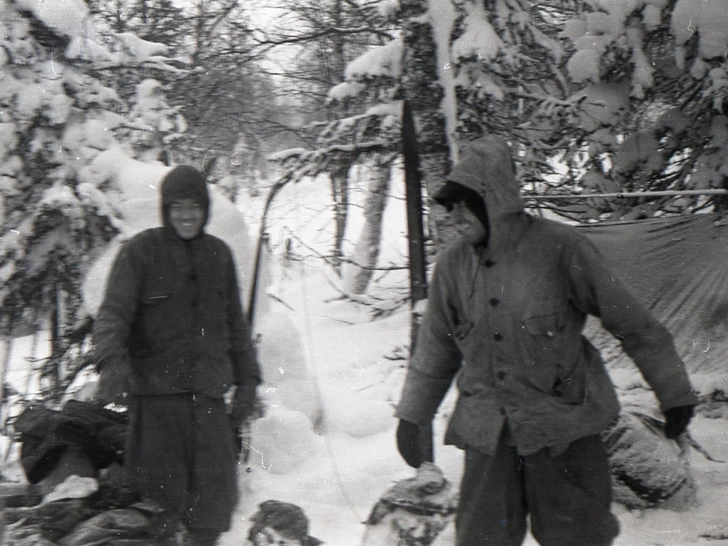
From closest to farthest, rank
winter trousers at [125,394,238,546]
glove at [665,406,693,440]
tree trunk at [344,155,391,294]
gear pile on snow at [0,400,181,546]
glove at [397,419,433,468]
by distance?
glove at [665,406,693,440], glove at [397,419,433,468], winter trousers at [125,394,238,546], gear pile on snow at [0,400,181,546], tree trunk at [344,155,391,294]

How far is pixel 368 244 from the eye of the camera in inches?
329

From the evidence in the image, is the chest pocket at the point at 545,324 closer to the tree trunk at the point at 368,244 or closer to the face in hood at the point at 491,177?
the face in hood at the point at 491,177

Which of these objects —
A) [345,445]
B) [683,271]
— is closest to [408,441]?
[345,445]

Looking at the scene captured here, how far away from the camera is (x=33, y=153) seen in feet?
17.1

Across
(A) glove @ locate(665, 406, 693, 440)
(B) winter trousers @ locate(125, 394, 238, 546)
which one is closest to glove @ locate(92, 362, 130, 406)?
(B) winter trousers @ locate(125, 394, 238, 546)

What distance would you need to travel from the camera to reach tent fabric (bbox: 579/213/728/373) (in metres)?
4.77

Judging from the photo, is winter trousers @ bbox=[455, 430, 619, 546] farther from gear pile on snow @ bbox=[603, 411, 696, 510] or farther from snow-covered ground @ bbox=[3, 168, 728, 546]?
gear pile on snow @ bbox=[603, 411, 696, 510]

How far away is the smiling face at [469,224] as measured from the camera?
256cm

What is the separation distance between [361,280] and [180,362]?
467 cm

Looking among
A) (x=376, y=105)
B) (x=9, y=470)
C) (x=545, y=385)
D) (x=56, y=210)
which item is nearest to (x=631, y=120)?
(x=376, y=105)

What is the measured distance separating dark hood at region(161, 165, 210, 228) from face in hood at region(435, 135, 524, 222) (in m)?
1.17

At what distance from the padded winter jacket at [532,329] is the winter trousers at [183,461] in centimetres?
113

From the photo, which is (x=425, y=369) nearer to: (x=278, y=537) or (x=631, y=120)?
(x=278, y=537)

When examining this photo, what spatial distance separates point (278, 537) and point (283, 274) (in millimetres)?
3555
